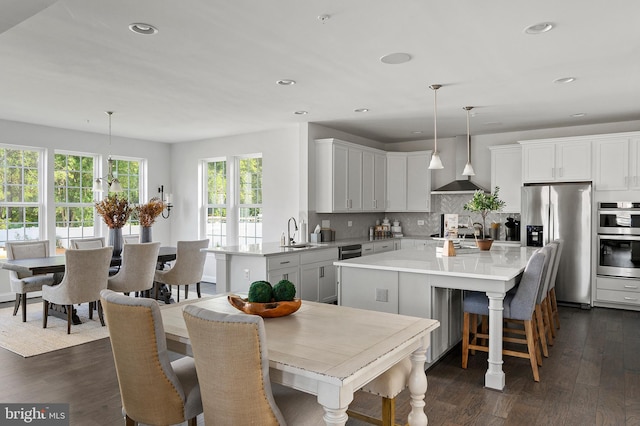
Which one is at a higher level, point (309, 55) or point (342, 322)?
point (309, 55)

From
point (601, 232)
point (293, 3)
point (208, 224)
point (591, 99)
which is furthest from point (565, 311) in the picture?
point (208, 224)

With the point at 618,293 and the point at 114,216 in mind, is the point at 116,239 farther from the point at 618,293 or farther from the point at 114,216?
the point at 618,293

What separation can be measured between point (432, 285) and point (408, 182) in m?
4.14

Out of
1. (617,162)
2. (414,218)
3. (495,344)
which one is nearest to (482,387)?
(495,344)

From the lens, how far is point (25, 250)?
5410 mm

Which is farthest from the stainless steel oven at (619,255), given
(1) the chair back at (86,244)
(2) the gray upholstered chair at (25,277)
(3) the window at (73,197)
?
(3) the window at (73,197)

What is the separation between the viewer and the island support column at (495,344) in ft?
10.3

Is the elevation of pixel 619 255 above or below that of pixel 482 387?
above

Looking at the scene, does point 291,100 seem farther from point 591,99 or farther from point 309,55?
point 591,99

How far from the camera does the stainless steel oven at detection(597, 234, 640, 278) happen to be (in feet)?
17.8

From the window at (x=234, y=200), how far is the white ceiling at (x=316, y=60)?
153 cm

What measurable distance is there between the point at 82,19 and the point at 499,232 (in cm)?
600

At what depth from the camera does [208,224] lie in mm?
7883

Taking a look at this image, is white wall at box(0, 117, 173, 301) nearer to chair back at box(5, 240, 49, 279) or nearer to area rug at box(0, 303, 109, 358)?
chair back at box(5, 240, 49, 279)
